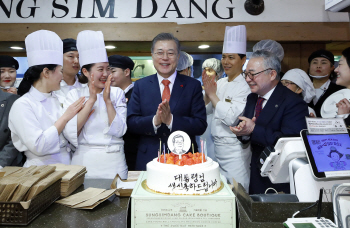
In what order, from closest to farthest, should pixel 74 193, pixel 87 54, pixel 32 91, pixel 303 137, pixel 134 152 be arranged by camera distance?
1. pixel 303 137
2. pixel 74 193
3. pixel 32 91
4. pixel 87 54
5. pixel 134 152

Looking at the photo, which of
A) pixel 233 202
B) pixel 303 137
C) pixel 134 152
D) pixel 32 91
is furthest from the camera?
pixel 134 152

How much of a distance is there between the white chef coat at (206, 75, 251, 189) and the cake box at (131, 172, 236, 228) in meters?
1.42

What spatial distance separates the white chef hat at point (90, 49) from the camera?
7.18 feet

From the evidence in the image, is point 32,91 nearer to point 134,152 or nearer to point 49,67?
point 49,67

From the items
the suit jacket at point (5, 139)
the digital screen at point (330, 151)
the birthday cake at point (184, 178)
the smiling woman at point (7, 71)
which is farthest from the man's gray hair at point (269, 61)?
the smiling woman at point (7, 71)

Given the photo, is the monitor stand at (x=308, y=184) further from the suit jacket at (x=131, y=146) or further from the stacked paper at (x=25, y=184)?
the suit jacket at (x=131, y=146)

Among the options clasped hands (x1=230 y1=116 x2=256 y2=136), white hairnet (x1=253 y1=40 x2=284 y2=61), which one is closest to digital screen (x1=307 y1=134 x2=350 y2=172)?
clasped hands (x1=230 y1=116 x2=256 y2=136)

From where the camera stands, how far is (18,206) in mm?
1170

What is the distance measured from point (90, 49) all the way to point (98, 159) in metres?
0.83

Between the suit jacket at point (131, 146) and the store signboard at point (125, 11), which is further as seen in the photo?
the store signboard at point (125, 11)

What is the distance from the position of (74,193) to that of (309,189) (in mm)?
1173

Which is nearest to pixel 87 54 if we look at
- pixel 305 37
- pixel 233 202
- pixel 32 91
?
pixel 32 91

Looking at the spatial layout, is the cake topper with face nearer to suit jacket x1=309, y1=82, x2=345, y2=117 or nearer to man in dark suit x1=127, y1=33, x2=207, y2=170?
man in dark suit x1=127, y1=33, x2=207, y2=170

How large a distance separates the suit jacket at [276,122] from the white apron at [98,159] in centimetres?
98
